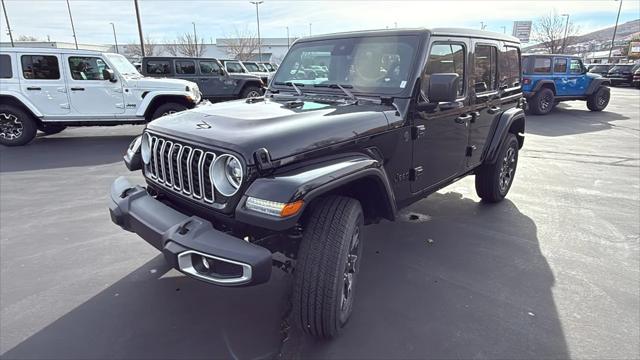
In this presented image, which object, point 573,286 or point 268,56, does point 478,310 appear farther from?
point 268,56

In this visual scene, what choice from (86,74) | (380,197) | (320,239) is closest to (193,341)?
(320,239)

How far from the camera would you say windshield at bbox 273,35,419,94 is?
10.4 ft

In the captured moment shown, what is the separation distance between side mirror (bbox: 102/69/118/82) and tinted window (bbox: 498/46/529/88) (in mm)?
7904

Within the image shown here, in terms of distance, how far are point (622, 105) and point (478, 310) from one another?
1850cm

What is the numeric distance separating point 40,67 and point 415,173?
8794 mm

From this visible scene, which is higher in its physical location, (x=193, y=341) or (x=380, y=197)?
(x=380, y=197)

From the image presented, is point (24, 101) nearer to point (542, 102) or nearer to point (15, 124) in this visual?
point (15, 124)

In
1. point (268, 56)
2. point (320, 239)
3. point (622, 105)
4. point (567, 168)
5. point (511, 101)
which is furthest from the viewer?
point (268, 56)

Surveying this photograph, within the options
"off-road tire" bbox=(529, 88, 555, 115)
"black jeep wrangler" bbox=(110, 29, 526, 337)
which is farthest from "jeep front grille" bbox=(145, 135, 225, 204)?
"off-road tire" bbox=(529, 88, 555, 115)

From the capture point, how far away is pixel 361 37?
11.2ft

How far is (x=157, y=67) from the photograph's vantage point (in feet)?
41.5

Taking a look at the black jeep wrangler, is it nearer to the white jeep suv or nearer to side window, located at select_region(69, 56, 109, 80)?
the white jeep suv

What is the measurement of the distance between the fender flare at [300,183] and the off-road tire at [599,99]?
50.1ft

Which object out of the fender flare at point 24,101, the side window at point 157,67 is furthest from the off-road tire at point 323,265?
the side window at point 157,67
